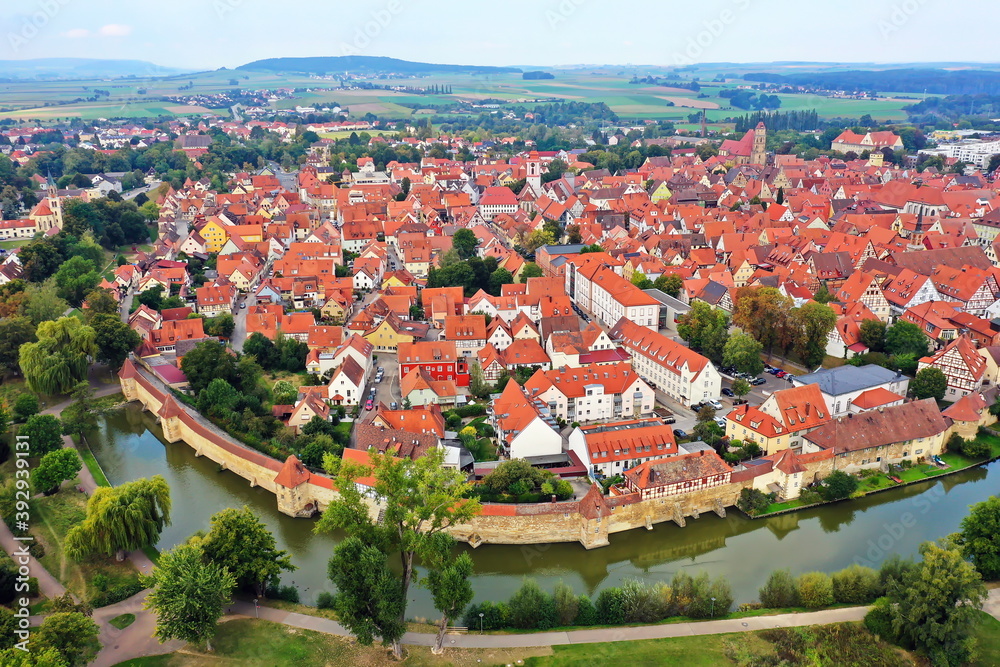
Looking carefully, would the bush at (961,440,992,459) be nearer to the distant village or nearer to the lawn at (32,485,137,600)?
the distant village

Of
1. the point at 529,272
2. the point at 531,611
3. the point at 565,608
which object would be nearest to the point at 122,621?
the point at 531,611

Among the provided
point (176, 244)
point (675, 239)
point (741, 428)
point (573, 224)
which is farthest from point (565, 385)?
A: point (176, 244)

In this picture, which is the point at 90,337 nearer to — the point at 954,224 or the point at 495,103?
the point at 954,224

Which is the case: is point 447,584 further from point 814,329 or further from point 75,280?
point 75,280

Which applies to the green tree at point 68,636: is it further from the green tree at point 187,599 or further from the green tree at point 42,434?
the green tree at point 42,434

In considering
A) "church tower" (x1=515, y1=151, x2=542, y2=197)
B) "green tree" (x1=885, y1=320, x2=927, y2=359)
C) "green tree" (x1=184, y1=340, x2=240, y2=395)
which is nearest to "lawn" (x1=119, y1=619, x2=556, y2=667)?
"green tree" (x1=184, y1=340, x2=240, y2=395)

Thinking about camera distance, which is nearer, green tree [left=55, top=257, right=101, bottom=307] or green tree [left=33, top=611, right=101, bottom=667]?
green tree [left=33, top=611, right=101, bottom=667]
